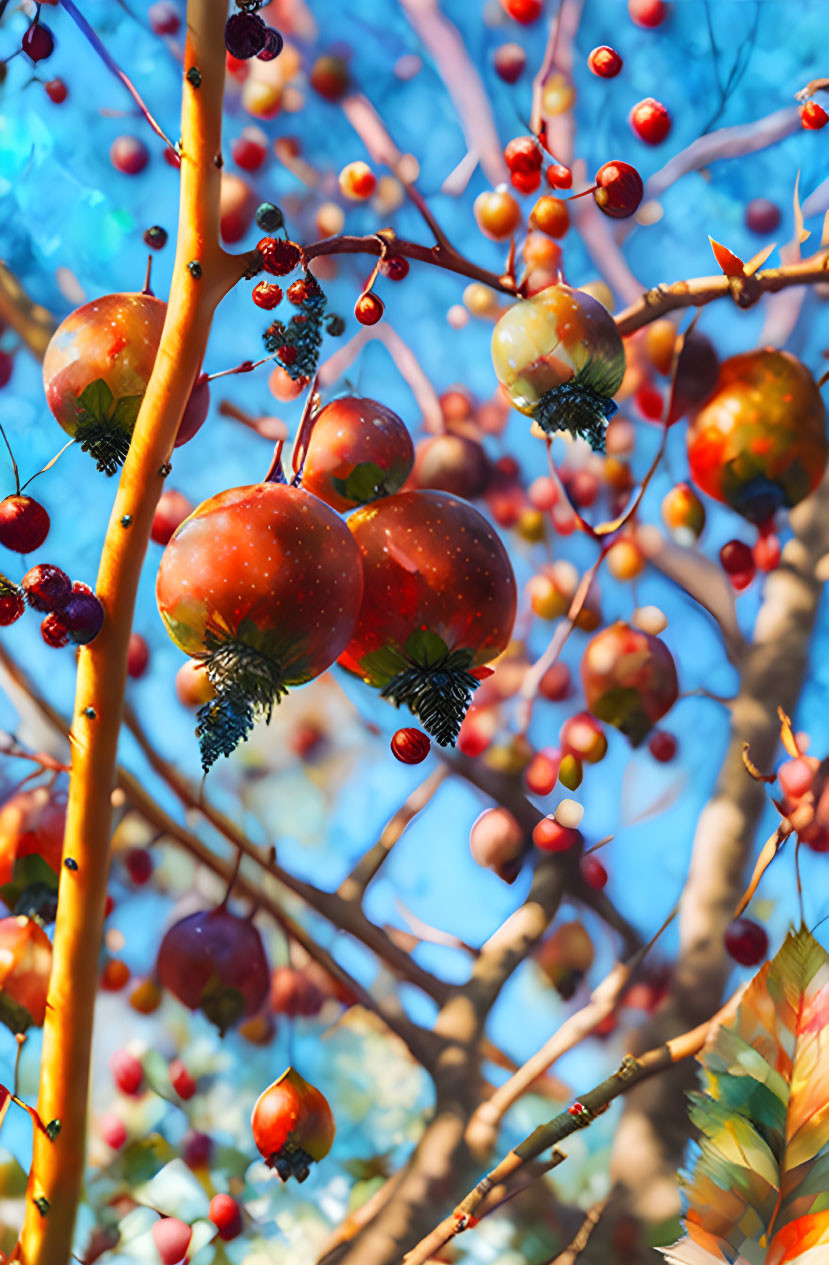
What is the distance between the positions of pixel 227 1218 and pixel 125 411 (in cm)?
47

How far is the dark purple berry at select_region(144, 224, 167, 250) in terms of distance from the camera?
65 centimetres

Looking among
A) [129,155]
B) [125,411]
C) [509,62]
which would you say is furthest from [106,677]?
[509,62]

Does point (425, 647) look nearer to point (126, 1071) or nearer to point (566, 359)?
point (566, 359)

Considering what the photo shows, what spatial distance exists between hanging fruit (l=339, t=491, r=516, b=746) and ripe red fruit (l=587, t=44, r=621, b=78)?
35 cm

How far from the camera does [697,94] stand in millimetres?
667

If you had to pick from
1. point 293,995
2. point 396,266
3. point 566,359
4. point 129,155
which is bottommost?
point 293,995

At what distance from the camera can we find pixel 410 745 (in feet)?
1.75

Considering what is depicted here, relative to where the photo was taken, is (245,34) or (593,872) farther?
(593,872)

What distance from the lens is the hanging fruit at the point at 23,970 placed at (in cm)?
58

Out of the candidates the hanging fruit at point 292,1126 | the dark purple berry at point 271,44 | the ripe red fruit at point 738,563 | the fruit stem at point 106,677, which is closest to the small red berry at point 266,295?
the fruit stem at point 106,677

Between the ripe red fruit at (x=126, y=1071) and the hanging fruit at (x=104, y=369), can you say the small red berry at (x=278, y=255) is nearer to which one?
the hanging fruit at (x=104, y=369)

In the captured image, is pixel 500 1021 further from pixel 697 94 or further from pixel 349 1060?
pixel 697 94

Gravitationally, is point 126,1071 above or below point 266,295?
below

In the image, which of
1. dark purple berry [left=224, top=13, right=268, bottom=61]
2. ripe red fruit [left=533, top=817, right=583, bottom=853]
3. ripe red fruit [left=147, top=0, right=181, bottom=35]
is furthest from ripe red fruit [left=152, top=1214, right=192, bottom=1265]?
ripe red fruit [left=147, top=0, right=181, bottom=35]
